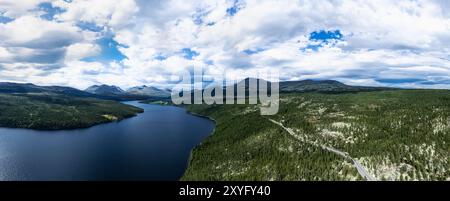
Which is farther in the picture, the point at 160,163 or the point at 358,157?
the point at 160,163

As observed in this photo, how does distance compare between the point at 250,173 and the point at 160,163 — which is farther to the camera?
the point at 160,163

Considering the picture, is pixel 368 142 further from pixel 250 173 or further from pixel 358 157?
pixel 250 173
